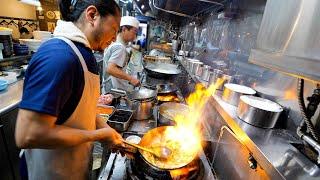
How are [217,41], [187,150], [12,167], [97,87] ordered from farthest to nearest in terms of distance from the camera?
1. [217,41]
2. [12,167]
3. [187,150]
4. [97,87]

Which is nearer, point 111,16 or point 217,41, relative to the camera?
point 111,16

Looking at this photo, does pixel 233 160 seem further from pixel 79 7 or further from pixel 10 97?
pixel 10 97

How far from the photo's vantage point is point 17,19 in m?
6.16

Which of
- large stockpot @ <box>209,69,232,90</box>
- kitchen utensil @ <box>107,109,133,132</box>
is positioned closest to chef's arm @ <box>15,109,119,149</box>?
kitchen utensil @ <box>107,109,133,132</box>

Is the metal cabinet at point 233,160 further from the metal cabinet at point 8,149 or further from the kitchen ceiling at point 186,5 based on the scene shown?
the metal cabinet at point 8,149

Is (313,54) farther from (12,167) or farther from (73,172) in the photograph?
(12,167)

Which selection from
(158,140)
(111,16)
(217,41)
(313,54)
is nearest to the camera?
(313,54)

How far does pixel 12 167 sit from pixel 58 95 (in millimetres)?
2779

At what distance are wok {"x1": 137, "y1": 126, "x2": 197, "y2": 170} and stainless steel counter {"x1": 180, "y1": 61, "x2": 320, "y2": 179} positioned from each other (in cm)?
55

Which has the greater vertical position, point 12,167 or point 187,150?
point 187,150

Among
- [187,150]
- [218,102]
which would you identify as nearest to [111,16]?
[218,102]

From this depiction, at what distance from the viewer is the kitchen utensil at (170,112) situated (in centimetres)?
210

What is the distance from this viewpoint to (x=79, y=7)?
1216 millimetres

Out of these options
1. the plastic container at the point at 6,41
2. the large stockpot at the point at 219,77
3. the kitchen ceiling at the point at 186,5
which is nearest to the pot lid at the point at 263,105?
the large stockpot at the point at 219,77
